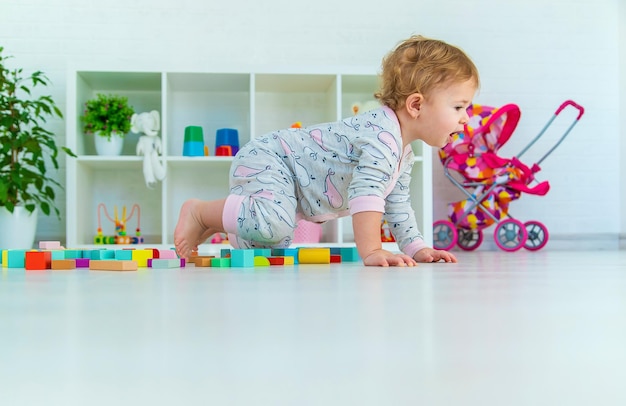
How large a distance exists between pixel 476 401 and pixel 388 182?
54.1 inches

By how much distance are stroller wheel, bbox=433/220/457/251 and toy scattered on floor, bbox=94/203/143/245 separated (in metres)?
1.61

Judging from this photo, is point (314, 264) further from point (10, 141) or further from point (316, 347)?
point (10, 141)

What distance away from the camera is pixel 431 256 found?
1.89m

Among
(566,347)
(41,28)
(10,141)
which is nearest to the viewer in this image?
(566,347)

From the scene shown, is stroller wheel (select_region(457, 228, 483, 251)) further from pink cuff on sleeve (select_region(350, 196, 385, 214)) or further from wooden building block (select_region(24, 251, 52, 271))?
wooden building block (select_region(24, 251, 52, 271))

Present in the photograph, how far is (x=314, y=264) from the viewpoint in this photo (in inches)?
69.9

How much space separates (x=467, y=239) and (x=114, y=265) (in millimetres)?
2719

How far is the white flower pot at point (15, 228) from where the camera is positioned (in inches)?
127

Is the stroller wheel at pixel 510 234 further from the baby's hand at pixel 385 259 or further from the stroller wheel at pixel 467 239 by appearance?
the baby's hand at pixel 385 259

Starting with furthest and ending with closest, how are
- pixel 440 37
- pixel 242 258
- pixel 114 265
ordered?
1. pixel 440 37
2. pixel 242 258
3. pixel 114 265

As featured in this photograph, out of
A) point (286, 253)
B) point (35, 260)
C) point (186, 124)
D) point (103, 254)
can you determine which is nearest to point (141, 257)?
point (103, 254)

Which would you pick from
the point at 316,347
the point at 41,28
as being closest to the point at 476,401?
the point at 316,347

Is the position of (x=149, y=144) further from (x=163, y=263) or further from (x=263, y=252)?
(x=163, y=263)

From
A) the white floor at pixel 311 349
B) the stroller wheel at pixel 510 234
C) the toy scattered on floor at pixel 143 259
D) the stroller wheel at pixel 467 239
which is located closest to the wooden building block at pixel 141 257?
the toy scattered on floor at pixel 143 259
